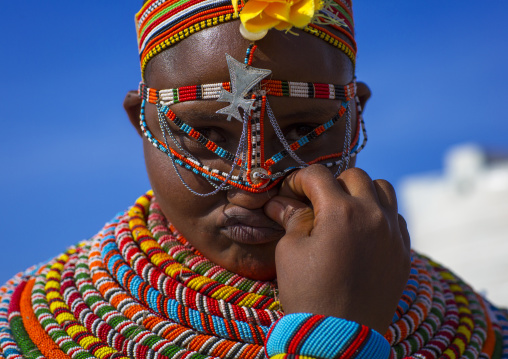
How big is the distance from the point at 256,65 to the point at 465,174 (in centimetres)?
1197

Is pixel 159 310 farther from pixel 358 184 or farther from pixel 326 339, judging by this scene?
pixel 358 184

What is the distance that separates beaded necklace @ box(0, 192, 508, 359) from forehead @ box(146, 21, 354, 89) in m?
0.75

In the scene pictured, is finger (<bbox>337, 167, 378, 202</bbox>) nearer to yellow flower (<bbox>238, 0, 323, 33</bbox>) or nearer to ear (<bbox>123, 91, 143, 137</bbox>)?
yellow flower (<bbox>238, 0, 323, 33</bbox>)

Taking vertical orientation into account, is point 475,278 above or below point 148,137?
above

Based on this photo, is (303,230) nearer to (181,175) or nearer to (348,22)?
(181,175)

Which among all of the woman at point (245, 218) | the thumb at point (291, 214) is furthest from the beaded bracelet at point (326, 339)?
the thumb at point (291, 214)

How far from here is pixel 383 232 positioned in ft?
6.31

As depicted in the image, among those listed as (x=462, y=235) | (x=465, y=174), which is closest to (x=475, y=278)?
(x=462, y=235)

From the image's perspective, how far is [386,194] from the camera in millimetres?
2082

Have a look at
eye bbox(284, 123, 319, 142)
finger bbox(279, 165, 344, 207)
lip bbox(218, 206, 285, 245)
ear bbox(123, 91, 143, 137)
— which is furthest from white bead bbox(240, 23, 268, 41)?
ear bbox(123, 91, 143, 137)

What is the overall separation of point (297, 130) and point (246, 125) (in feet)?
0.83

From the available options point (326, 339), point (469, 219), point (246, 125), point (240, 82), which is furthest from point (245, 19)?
point (469, 219)

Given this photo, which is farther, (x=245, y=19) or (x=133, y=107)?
(x=133, y=107)

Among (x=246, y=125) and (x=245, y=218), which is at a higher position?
(x=246, y=125)
